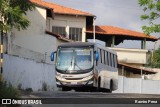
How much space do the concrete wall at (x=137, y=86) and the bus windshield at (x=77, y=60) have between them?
14.3 metres

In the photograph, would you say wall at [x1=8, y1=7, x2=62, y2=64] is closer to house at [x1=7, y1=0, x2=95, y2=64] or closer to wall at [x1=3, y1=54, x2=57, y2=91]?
house at [x1=7, y1=0, x2=95, y2=64]

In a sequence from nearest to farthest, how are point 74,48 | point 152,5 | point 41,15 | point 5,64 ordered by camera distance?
point 5,64, point 74,48, point 152,5, point 41,15

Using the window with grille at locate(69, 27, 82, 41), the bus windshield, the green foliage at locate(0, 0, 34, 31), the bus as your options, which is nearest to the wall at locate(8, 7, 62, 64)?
the window with grille at locate(69, 27, 82, 41)

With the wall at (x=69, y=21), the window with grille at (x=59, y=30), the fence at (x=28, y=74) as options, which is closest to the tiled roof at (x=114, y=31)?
the wall at (x=69, y=21)

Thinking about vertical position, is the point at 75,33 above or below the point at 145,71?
above

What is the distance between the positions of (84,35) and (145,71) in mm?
7760

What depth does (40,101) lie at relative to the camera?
41.0ft

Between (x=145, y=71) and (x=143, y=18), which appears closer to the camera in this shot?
(x=143, y=18)

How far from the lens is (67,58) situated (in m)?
29.0

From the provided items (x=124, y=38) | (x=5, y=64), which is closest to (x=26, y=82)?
(x=5, y=64)

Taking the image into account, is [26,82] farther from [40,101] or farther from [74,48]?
[40,101]

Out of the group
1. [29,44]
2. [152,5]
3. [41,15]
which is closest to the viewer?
[152,5]

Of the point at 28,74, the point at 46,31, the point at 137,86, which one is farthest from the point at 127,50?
the point at 28,74

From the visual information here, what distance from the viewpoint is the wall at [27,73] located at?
25.6m
